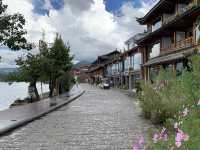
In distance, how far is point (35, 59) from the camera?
34.4 m

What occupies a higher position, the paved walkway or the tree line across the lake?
the tree line across the lake

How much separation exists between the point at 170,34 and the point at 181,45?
4729 millimetres

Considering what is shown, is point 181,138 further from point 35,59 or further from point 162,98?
point 35,59

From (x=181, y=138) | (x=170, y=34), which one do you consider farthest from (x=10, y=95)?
(x=181, y=138)

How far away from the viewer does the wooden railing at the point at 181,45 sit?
29.0 m

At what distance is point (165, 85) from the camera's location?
14.7 m

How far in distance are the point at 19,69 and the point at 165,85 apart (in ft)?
73.8

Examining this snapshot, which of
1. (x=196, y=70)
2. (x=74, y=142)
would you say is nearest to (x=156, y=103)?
(x=74, y=142)

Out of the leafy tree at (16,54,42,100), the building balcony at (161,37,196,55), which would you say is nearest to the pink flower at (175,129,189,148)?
the building balcony at (161,37,196,55)

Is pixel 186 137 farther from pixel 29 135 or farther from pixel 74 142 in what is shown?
pixel 29 135

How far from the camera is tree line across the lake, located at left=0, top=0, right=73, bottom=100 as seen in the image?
13.1 m

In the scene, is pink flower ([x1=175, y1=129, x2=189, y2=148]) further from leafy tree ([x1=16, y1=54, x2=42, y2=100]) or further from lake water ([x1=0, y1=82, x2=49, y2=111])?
leafy tree ([x1=16, y1=54, x2=42, y2=100])

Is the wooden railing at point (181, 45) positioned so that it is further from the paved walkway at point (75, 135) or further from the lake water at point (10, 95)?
the lake water at point (10, 95)

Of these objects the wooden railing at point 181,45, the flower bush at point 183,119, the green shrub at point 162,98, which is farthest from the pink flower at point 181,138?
the wooden railing at point 181,45
